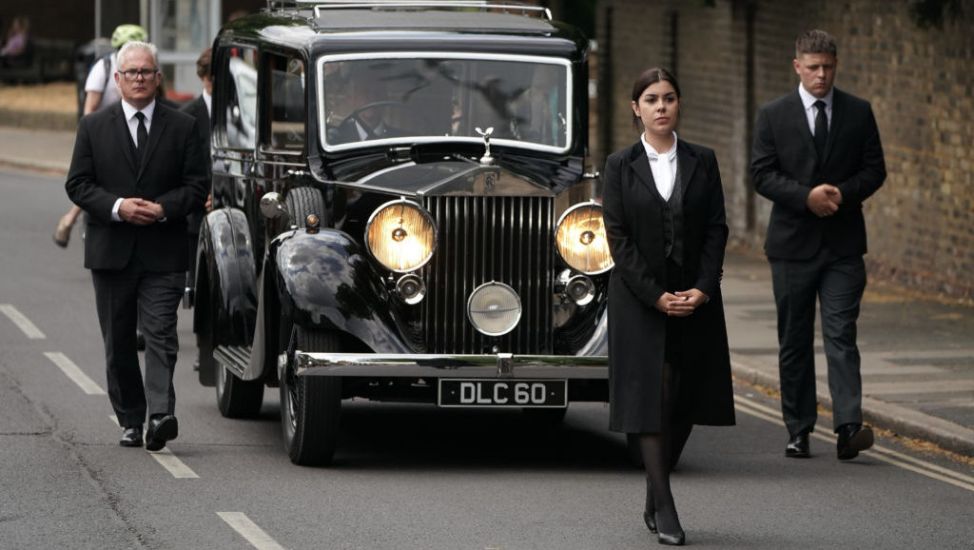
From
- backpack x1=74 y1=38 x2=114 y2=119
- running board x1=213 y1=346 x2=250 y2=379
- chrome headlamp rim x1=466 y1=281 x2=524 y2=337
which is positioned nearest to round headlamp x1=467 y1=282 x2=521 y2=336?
chrome headlamp rim x1=466 y1=281 x2=524 y2=337

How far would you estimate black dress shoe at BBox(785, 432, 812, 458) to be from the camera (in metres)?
10.9

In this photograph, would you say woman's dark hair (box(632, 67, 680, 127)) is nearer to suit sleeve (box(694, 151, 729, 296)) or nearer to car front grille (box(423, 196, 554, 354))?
suit sleeve (box(694, 151, 729, 296))

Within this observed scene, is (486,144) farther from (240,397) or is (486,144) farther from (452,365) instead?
(240,397)

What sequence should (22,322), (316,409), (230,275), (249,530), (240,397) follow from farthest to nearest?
1. (22,322)
2. (240,397)
3. (230,275)
4. (316,409)
5. (249,530)

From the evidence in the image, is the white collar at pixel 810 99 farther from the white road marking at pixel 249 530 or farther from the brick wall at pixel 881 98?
the brick wall at pixel 881 98

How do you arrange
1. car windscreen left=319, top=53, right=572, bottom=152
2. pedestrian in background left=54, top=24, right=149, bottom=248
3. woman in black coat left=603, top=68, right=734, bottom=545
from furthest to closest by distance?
pedestrian in background left=54, top=24, right=149, bottom=248
car windscreen left=319, top=53, right=572, bottom=152
woman in black coat left=603, top=68, right=734, bottom=545

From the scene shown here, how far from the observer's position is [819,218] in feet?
35.6

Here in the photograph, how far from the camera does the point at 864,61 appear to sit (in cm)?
1941

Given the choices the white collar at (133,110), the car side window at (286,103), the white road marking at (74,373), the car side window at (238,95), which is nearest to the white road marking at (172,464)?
the white collar at (133,110)

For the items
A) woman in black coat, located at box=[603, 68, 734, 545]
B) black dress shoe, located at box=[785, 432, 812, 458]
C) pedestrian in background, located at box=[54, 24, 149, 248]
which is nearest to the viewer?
woman in black coat, located at box=[603, 68, 734, 545]

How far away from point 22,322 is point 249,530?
7.52m

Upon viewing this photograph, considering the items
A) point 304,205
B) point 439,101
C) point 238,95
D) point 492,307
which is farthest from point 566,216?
point 238,95

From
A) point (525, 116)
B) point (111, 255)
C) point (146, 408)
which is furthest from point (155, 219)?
point (525, 116)

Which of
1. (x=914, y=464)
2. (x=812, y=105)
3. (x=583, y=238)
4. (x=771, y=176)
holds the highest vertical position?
(x=812, y=105)
